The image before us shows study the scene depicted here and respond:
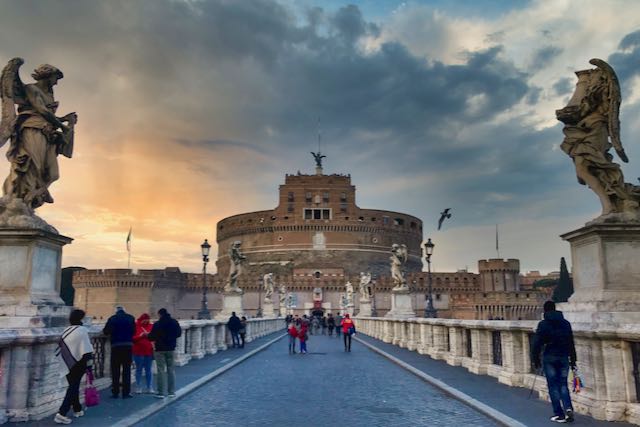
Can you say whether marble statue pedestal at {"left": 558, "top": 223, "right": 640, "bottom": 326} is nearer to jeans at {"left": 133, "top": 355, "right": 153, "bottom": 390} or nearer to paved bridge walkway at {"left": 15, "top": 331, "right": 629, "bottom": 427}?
paved bridge walkway at {"left": 15, "top": 331, "right": 629, "bottom": 427}

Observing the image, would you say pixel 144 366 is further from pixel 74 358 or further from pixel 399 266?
pixel 399 266

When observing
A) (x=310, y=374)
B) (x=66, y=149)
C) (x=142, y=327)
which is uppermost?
(x=66, y=149)

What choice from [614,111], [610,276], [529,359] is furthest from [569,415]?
[614,111]

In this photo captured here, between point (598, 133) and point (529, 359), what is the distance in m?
3.66

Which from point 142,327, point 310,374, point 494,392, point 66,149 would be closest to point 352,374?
point 310,374

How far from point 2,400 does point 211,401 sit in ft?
9.36

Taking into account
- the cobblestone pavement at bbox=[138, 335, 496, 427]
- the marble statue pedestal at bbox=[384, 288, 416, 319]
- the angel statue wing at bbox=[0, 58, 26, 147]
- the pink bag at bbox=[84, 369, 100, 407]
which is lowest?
the cobblestone pavement at bbox=[138, 335, 496, 427]

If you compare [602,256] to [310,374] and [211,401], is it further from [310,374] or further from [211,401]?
[310,374]

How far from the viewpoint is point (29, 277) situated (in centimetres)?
675

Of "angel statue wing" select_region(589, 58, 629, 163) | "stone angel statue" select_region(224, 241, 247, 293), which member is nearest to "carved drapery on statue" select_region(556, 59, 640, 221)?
"angel statue wing" select_region(589, 58, 629, 163)

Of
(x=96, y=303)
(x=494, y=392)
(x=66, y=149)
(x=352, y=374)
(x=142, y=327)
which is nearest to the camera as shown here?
(x=66, y=149)

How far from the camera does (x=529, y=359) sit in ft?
29.0

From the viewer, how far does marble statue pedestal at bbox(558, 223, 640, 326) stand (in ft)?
21.3

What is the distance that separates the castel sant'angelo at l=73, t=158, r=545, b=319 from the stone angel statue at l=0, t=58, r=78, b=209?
199 feet
